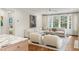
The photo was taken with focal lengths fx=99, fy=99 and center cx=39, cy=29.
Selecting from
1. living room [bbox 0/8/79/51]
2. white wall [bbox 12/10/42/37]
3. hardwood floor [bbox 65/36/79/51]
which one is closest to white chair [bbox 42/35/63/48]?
living room [bbox 0/8/79/51]

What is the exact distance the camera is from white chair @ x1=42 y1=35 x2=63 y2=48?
1.56 meters

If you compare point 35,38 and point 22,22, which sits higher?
point 22,22

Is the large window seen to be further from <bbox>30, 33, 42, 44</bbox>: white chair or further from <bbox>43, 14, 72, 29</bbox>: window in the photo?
<bbox>30, 33, 42, 44</bbox>: white chair

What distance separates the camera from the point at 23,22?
159cm

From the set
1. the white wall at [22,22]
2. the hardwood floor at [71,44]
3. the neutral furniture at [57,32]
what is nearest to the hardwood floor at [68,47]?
the hardwood floor at [71,44]

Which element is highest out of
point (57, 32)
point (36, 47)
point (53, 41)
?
point (57, 32)

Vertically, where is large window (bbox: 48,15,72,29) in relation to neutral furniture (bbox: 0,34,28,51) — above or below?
above

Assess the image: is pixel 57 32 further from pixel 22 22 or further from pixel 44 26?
pixel 22 22

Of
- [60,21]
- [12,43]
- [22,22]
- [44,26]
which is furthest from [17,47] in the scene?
[60,21]

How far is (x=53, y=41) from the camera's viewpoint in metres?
1.57

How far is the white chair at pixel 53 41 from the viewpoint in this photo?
1563 mm

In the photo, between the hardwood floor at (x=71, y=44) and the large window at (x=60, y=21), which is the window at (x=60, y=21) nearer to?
the large window at (x=60, y=21)

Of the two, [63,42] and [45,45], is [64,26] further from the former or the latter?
[45,45]
